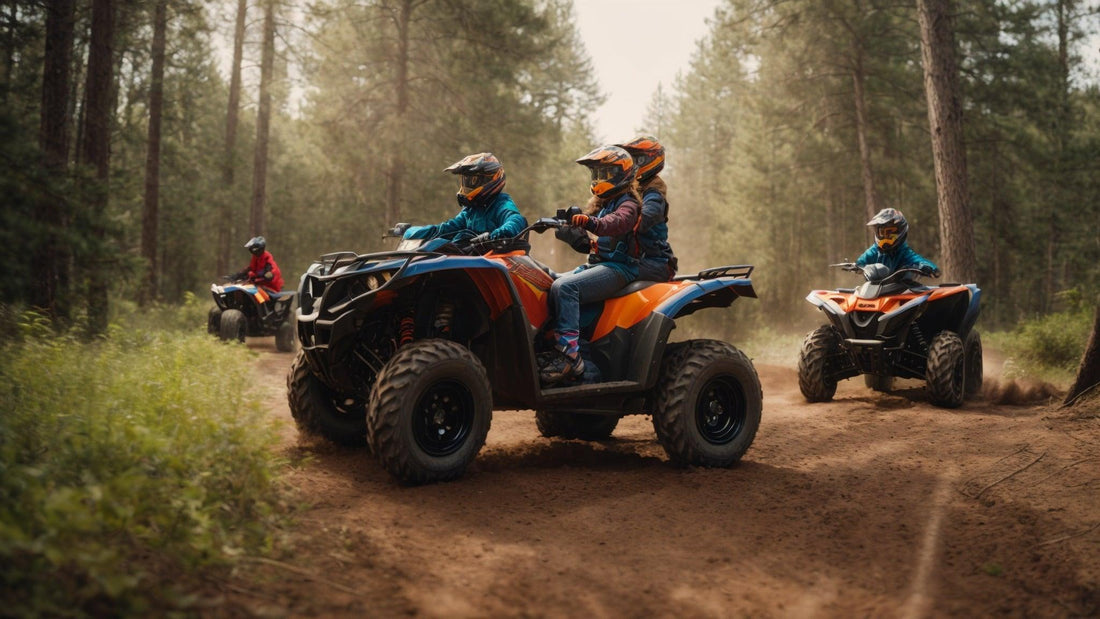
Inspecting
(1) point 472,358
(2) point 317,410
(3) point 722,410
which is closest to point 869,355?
(3) point 722,410

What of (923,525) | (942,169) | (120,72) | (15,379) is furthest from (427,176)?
(923,525)

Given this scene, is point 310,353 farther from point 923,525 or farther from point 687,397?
point 923,525

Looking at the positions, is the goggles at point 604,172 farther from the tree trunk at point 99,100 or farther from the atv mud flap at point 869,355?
the tree trunk at point 99,100

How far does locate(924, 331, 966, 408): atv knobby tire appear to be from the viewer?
8914 mm

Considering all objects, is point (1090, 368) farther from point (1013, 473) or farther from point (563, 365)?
point (563, 365)

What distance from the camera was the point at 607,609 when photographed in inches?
128

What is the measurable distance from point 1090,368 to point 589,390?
473cm

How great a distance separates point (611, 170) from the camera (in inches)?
241

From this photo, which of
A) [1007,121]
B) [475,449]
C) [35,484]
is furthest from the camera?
[1007,121]

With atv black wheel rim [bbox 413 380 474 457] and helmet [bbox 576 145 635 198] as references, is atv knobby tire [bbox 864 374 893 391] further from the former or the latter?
atv black wheel rim [bbox 413 380 474 457]

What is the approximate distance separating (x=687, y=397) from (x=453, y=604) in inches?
121

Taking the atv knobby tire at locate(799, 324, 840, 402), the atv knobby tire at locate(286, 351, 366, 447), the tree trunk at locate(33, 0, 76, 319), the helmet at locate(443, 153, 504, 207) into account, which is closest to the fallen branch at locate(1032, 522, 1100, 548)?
the helmet at locate(443, 153, 504, 207)

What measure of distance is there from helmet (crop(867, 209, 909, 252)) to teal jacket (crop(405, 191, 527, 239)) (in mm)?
5696

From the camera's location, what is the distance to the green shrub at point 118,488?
255 cm
